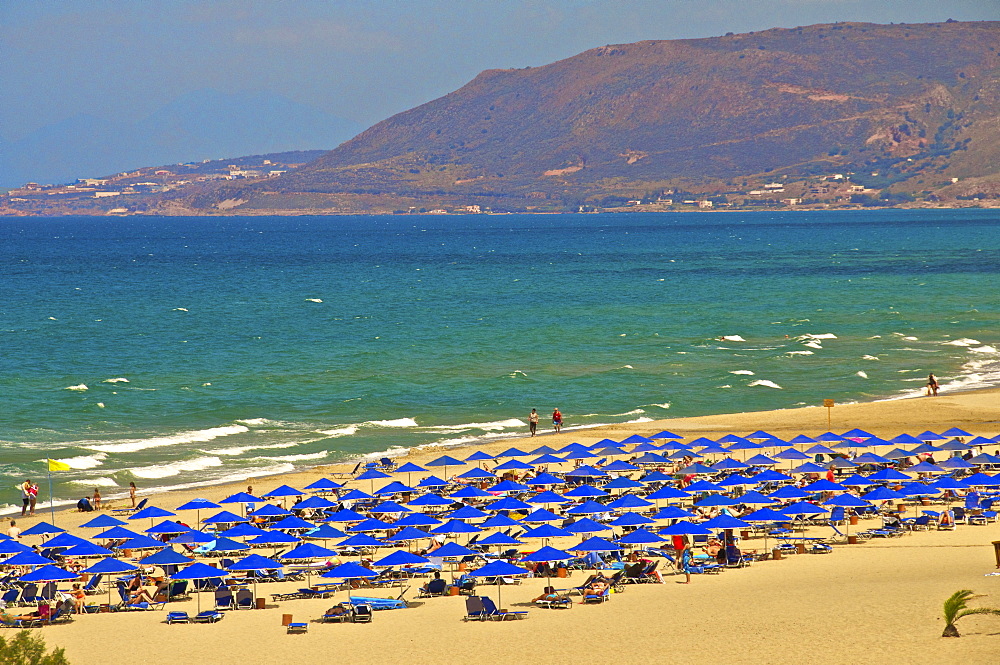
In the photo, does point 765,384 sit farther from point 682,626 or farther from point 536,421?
point 682,626

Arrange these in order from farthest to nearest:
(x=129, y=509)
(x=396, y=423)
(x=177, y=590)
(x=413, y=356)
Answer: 1. (x=413, y=356)
2. (x=396, y=423)
3. (x=129, y=509)
4. (x=177, y=590)

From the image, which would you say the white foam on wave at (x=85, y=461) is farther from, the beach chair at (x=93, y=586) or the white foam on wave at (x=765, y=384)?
the white foam on wave at (x=765, y=384)

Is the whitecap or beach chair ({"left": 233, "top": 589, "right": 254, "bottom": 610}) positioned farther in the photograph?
the whitecap

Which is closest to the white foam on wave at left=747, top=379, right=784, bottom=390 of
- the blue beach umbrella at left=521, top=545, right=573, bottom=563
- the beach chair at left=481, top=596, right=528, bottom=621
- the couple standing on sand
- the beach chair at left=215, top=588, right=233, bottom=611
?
the couple standing on sand

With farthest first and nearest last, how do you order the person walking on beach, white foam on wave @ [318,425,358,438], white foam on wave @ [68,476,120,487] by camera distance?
1. white foam on wave @ [318,425,358,438]
2. white foam on wave @ [68,476,120,487]
3. the person walking on beach

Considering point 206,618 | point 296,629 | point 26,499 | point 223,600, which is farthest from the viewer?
point 26,499

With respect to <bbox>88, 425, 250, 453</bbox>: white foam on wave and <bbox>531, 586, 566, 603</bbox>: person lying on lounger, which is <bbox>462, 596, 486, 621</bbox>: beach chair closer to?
<bbox>531, 586, 566, 603</bbox>: person lying on lounger

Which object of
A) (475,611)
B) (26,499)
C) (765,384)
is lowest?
(765,384)

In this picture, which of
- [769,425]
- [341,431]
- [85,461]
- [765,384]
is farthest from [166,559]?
[765,384]
